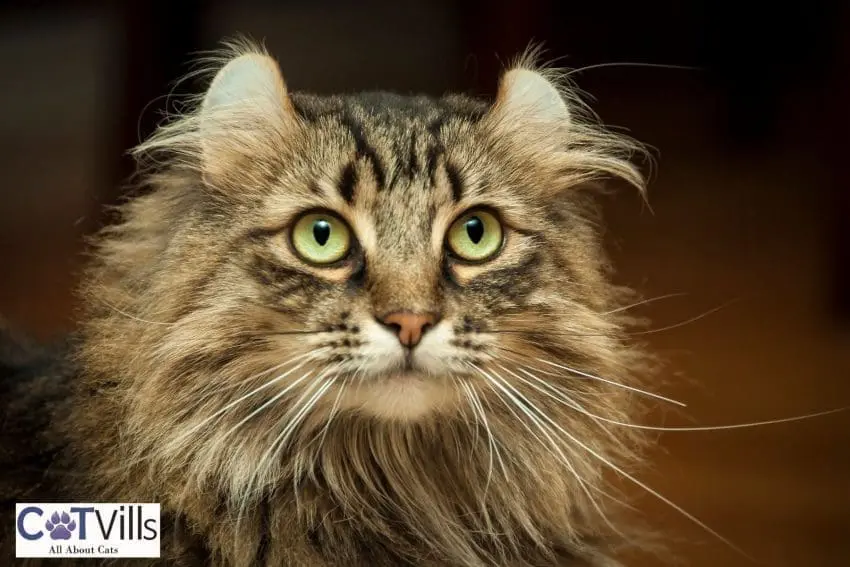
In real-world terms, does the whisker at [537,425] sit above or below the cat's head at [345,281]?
below

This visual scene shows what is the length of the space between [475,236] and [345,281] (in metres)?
0.20

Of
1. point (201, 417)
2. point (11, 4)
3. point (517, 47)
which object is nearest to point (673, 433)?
point (517, 47)

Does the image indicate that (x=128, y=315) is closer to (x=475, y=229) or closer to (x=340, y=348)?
(x=340, y=348)

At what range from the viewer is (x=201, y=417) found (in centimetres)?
110

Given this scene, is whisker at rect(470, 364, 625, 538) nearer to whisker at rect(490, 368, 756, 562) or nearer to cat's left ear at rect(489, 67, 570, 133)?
whisker at rect(490, 368, 756, 562)

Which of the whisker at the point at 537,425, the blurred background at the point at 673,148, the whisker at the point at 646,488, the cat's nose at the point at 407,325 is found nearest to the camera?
the cat's nose at the point at 407,325

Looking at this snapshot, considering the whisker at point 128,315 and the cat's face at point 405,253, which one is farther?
the whisker at point 128,315

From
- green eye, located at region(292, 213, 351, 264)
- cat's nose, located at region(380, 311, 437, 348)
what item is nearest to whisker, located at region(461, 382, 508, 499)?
cat's nose, located at region(380, 311, 437, 348)

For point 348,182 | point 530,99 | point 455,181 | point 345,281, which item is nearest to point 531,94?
point 530,99

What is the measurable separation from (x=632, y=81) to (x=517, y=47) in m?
0.20

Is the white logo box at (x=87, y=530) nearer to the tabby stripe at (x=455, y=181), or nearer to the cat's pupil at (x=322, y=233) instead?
the cat's pupil at (x=322, y=233)

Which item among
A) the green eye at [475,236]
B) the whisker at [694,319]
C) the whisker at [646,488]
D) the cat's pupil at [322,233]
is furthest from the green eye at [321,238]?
the whisker at [694,319]

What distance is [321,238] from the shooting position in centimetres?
109

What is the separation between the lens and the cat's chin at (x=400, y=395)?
1.01m
